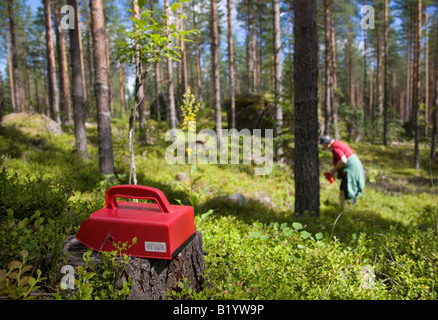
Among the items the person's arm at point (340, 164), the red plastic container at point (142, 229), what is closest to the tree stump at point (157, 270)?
the red plastic container at point (142, 229)

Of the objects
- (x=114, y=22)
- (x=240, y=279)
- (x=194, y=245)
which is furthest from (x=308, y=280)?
(x=114, y=22)

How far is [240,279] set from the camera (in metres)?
2.47

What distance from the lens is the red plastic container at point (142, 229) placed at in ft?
5.96

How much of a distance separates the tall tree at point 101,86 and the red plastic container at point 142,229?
467cm

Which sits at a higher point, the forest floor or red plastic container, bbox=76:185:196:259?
red plastic container, bbox=76:185:196:259

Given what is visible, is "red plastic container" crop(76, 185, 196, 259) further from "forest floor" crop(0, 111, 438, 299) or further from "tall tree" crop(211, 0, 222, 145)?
"tall tree" crop(211, 0, 222, 145)

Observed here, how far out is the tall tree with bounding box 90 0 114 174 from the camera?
6.05m

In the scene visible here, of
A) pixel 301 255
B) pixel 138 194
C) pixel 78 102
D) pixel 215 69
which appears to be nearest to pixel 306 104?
pixel 301 255

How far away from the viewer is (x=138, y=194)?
204 cm

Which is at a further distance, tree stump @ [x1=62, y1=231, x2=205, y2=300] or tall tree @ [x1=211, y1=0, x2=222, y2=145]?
tall tree @ [x1=211, y1=0, x2=222, y2=145]

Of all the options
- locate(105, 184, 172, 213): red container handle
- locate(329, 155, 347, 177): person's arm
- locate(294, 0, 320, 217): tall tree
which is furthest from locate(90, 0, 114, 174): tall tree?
locate(329, 155, 347, 177): person's arm

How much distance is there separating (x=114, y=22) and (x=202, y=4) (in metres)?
11.5

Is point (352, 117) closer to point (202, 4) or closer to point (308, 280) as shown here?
point (202, 4)

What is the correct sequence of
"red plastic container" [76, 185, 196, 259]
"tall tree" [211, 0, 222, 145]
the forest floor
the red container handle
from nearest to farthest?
"red plastic container" [76, 185, 196, 259] < the red container handle < the forest floor < "tall tree" [211, 0, 222, 145]
